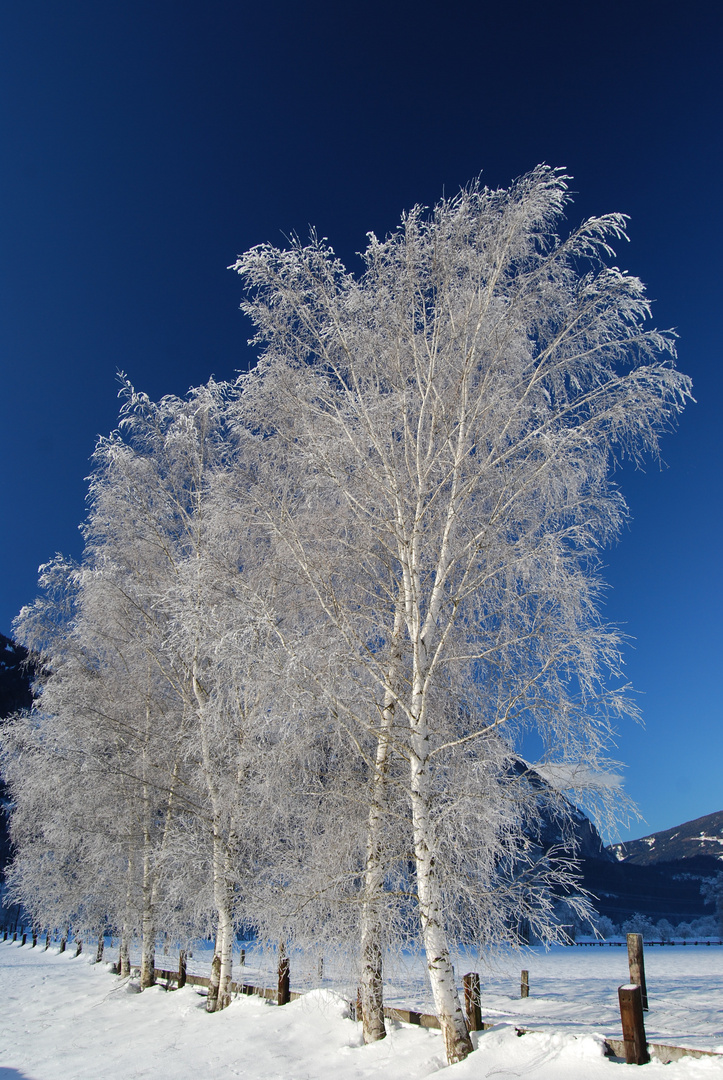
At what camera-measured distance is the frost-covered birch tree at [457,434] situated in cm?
621

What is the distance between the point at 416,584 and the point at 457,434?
1.85 meters

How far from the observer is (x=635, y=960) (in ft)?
28.7

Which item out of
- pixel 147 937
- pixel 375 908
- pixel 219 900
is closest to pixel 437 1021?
pixel 375 908

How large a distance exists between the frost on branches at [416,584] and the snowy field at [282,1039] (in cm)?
49

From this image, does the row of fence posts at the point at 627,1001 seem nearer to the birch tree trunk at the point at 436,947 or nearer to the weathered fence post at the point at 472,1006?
the weathered fence post at the point at 472,1006

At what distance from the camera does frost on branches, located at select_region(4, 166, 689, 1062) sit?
5.66 meters

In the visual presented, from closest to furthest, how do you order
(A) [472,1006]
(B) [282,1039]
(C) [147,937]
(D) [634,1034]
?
(D) [634,1034], (A) [472,1006], (B) [282,1039], (C) [147,937]

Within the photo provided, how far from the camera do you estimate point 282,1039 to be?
22.9ft

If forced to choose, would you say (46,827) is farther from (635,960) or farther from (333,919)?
(635,960)

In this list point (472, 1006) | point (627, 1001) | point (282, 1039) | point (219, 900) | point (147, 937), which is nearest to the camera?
point (627, 1001)

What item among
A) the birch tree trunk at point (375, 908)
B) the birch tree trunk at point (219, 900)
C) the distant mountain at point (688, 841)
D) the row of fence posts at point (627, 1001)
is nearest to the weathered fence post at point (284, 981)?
the row of fence posts at point (627, 1001)

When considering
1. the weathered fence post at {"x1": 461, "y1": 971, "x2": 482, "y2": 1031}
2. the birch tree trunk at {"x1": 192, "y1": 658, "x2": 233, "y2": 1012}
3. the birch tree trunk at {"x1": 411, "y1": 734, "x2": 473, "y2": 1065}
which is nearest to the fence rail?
the weathered fence post at {"x1": 461, "y1": 971, "x2": 482, "y2": 1031}

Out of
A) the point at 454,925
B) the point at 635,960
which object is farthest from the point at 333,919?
the point at 635,960

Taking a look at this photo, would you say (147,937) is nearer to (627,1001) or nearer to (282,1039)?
(282,1039)
